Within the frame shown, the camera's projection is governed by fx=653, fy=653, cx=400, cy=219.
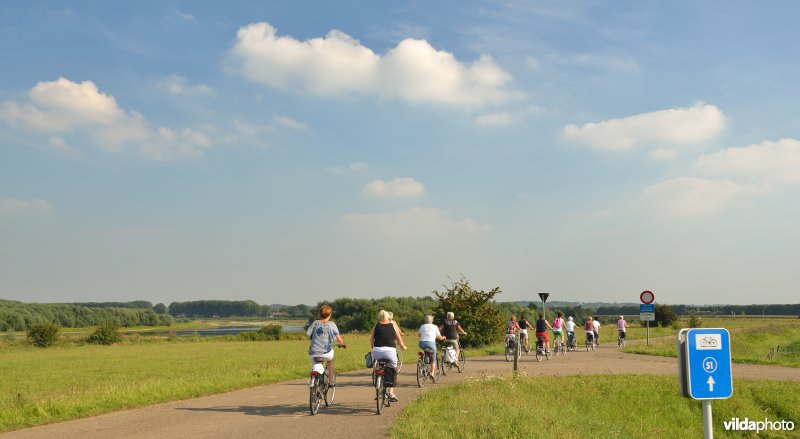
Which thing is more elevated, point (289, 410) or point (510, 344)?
point (510, 344)

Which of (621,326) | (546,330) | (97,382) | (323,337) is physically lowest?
(97,382)

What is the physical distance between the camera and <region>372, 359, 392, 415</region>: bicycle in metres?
12.6

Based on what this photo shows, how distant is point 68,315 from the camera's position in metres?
126

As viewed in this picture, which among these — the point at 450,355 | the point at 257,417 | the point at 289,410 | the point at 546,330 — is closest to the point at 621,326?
the point at 546,330

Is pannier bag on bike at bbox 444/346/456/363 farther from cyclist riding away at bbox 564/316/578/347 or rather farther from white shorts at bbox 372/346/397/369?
cyclist riding away at bbox 564/316/578/347

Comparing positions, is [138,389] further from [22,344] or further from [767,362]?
[22,344]

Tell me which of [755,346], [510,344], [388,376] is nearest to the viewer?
[388,376]

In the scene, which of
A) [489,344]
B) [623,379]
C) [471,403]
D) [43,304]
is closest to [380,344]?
[471,403]

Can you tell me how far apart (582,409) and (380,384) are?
5054 millimetres

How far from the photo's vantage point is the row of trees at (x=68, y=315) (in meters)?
103

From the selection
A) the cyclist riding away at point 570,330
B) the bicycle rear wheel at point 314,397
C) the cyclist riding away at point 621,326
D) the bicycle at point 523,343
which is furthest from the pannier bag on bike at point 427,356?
the cyclist riding away at point 621,326

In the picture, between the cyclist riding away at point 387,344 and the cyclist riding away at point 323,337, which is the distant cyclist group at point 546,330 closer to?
the cyclist riding away at point 387,344

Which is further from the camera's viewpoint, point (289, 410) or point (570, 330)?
point (570, 330)

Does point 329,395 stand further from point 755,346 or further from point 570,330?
point 755,346
